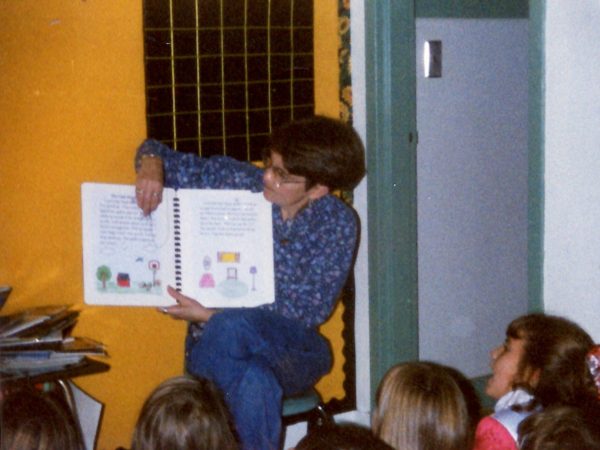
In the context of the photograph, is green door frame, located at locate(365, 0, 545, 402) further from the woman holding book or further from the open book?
the open book

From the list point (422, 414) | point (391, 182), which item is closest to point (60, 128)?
point (391, 182)

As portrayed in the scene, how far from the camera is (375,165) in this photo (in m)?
2.98

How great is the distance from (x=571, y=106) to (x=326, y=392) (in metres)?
1.43

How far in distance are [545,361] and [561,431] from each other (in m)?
0.48

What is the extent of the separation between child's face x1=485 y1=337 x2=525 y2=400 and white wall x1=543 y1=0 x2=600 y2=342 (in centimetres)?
17

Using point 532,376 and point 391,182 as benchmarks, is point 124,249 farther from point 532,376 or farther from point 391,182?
point 532,376

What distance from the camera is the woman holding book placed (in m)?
2.43

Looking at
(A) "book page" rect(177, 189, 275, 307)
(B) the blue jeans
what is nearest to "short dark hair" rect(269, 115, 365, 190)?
(A) "book page" rect(177, 189, 275, 307)

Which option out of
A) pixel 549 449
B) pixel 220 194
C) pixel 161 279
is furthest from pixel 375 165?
pixel 549 449

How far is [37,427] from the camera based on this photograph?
1.72 meters

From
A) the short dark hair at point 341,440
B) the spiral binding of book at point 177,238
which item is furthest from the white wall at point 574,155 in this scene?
the spiral binding of book at point 177,238

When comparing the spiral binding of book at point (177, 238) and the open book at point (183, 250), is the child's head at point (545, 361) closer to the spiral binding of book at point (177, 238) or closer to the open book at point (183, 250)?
the open book at point (183, 250)

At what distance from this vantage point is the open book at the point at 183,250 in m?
2.55

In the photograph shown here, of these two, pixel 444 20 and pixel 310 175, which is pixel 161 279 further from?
pixel 444 20
